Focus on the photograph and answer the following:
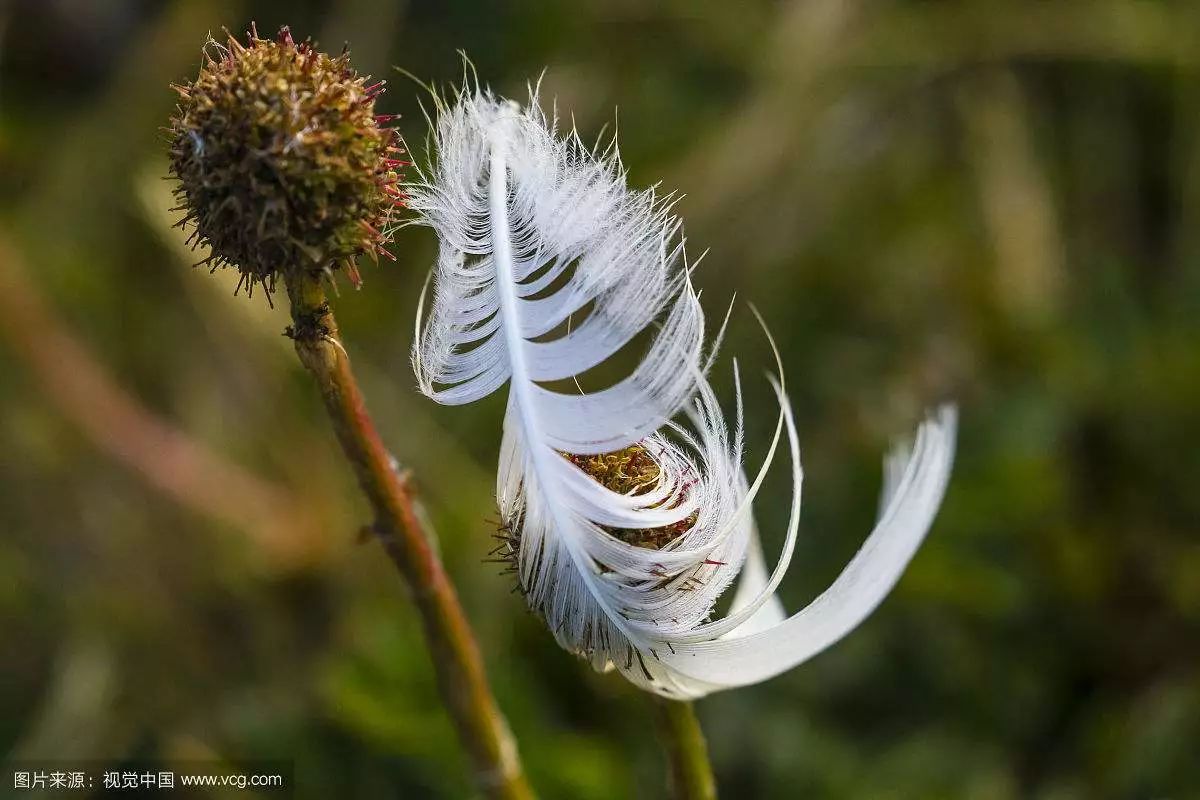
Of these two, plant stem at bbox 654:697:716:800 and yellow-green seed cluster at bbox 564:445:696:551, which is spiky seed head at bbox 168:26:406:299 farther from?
plant stem at bbox 654:697:716:800

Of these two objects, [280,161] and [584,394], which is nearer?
[280,161]

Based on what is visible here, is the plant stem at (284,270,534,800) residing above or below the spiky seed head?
below

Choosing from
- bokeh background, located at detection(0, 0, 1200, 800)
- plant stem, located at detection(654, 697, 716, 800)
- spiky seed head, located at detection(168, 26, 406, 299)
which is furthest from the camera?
bokeh background, located at detection(0, 0, 1200, 800)

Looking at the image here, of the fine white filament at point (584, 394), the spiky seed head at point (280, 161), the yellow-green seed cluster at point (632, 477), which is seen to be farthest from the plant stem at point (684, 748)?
the spiky seed head at point (280, 161)

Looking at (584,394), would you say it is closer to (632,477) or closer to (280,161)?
(632,477)

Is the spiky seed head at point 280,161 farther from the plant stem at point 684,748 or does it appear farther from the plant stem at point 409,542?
the plant stem at point 684,748

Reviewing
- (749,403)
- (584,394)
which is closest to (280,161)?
(584,394)

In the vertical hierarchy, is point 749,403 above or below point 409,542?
above

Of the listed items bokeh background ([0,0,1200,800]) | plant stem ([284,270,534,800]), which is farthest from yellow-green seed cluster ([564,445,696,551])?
bokeh background ([0,0,1200,800])
